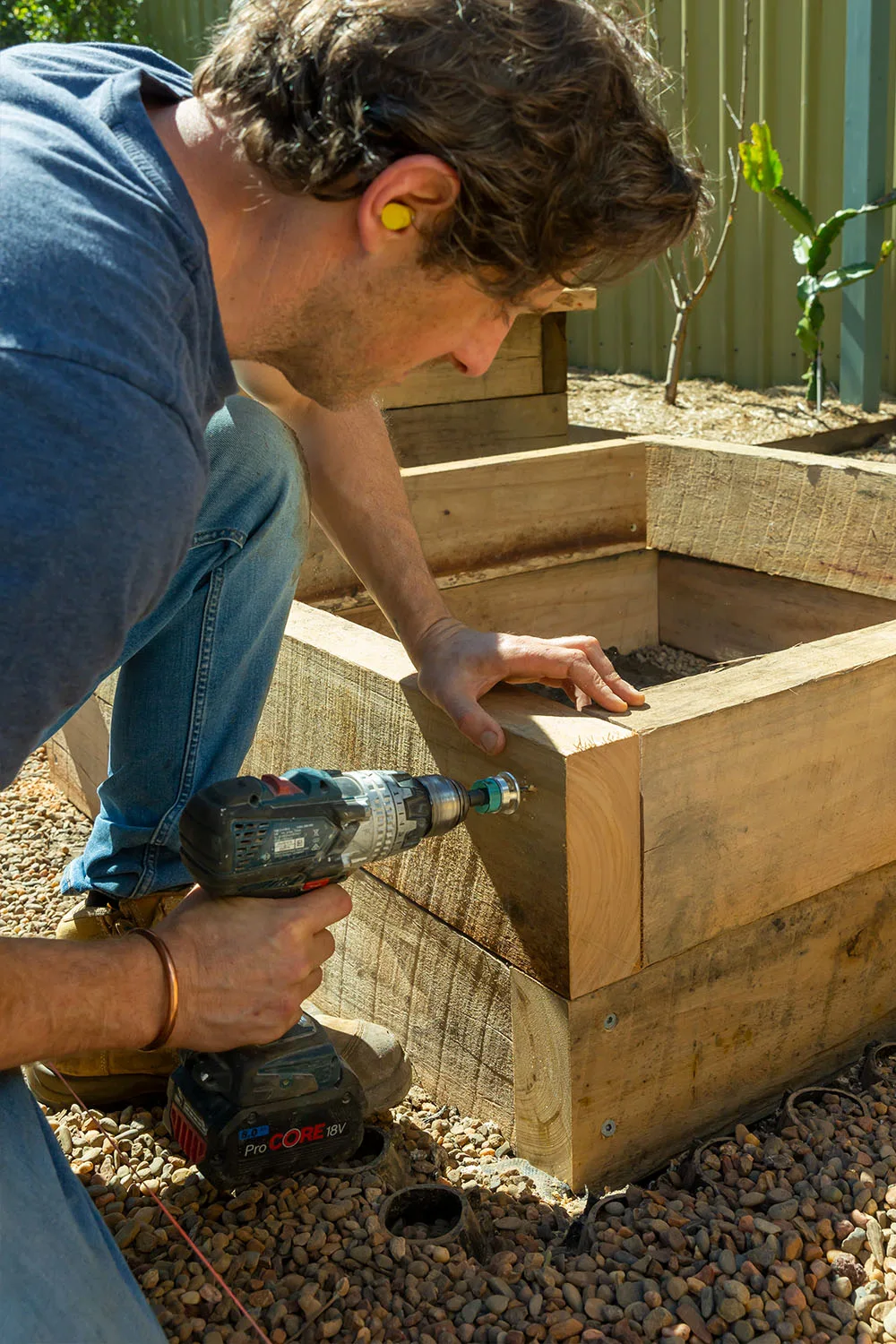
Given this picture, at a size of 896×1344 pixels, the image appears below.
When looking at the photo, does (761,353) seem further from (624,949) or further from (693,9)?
(624,949)

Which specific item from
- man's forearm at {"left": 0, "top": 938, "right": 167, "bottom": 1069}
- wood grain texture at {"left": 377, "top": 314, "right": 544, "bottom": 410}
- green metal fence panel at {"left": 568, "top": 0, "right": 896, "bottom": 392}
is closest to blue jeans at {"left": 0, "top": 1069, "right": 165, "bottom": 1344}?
man's forearm at {"left": 0, "top": 938, "right": 167, "bottom": 1069}

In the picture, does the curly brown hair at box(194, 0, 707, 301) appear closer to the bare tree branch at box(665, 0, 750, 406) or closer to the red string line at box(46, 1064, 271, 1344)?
the red string line at box(46, 1064, 271, 1344)

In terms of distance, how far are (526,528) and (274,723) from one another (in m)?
1.20

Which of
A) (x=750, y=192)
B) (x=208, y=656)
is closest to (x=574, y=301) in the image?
(x=208, y=656)

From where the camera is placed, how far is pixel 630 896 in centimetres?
177

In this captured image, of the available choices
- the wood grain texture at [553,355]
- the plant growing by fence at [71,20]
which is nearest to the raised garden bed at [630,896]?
the wood grain texture at [553,355]

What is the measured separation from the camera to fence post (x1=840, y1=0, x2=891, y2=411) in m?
5.85

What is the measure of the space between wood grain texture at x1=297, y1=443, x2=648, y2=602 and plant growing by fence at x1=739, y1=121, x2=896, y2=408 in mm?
3418

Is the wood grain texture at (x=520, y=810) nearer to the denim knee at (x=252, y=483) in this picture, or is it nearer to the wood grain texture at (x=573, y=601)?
the denim knee at (x=252, y=483)

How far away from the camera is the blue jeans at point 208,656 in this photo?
1.95 m

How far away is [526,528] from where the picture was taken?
329 cm

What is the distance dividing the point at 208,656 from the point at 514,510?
1.45 m

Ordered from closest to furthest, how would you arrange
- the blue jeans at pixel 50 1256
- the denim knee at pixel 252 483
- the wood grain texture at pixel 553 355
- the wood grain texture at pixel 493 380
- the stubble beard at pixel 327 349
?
1. the blue jeans at pixel 50 1256
2. the stubble beard at pixel 327 349
3. the denim knee at pixel 252 483
4. the wood grain texture at pixel 493 380
5. the wood grain texture at pixel 553 355

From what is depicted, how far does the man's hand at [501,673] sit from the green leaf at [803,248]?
5.26m
